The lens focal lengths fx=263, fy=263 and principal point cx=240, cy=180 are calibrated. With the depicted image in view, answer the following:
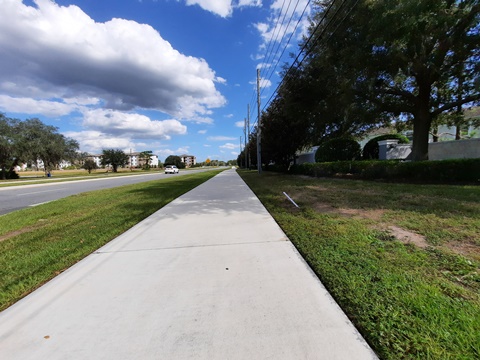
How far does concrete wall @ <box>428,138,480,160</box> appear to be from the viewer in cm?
1255

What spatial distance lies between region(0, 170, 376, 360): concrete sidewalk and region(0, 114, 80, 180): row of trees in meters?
47.3

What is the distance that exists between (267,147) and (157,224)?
18.7m

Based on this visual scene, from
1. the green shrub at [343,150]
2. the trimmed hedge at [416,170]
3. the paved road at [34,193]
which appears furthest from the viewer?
the green shrub at [343,150]

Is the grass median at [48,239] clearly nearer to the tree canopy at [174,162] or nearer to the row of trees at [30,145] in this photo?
the row of trees at [30,145]

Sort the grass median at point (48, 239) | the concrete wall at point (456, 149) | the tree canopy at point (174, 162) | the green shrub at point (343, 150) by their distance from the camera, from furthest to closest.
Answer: the tree canopy at point (174, 162)
the green shrub at point (343, 150)
the concrete wall at point (456, 149)
the grass median at point (48, 239)

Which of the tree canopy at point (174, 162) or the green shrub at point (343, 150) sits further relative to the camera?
the tree canopy at point (174, 162)

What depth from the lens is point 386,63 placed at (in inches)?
448

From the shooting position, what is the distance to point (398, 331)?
6.95 ft

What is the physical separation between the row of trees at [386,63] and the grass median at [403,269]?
20.7 feet

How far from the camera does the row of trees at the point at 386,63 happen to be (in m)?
9.16

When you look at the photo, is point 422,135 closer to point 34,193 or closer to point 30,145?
point 34,193

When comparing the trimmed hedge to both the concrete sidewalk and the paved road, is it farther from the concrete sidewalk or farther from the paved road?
the paved road

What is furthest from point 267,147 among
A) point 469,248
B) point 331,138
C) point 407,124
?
point 469,248

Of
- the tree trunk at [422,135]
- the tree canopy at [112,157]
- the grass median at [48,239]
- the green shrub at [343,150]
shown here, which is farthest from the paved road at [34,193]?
the tree canopy at [112,157]
